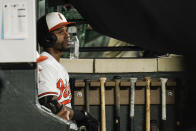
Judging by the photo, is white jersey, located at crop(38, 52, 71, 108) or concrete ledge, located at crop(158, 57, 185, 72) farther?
concrete ledge, located at crop(158, 57, 185, 72)

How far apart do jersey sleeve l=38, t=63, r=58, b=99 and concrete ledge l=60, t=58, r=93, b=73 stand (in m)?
1.21

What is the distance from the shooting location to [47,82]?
3174mm

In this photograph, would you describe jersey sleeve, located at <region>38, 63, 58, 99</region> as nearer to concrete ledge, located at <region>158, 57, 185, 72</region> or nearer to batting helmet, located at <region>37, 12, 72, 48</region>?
batting helmet, located at <region>37, 12, 72, 48</region>

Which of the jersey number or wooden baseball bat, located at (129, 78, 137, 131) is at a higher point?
the jersey number

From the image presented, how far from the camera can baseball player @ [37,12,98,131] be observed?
303 centimetres

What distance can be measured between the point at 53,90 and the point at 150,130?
74.8 inches

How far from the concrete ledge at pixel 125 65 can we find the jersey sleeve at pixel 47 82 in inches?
51.5

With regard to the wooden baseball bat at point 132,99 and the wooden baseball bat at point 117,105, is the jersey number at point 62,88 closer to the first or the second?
the wooden baseball bat at point 117,105

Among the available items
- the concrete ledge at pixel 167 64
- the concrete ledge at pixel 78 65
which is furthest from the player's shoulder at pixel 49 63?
the concrete ledge at pixel 167 64

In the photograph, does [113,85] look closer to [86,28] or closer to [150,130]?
[150,130]

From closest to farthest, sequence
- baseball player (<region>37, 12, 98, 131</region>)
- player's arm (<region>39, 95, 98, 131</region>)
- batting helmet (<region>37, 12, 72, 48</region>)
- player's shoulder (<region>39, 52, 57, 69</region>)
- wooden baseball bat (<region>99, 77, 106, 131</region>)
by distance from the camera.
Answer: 1. player's arm (<region>39, 95, 98, 131</region>)
2. baseball player (<region>37, 12, 98, 131</region>)
3. player's shoulder (<region>39, 52, 57, 69</region>)
4. batting helmet (<region>37, 12, 72, 48</region>)
5. wooden baseball bat (<region>99, 77, 106, 131</region>)

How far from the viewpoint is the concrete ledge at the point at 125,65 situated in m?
4.56

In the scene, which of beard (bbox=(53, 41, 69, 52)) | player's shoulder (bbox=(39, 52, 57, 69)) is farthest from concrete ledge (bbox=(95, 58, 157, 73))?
player's shoulder (bbox=(39, 52, 57, 69))

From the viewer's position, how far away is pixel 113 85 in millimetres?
4559
